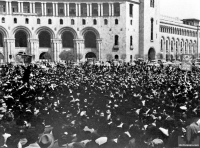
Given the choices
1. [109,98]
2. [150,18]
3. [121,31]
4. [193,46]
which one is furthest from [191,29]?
[109,98]

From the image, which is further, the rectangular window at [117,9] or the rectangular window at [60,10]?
the rectangular window at [117,9]

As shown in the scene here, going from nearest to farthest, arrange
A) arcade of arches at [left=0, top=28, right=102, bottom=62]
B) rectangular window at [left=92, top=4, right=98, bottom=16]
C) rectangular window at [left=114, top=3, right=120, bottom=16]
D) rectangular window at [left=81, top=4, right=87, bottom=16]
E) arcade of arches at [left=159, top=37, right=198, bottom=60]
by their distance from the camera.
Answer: arcade of arches at [left=0, top=28, right=102, bottom=62] → rectangular window at [left=114, top=3, right=120, bottom=16] → rectangular window at [left=81, top=4, right=87, bottom=16] → rectangular window at [left=92, top=4, right=98, bottom=16] → arcade of arches at [left=159, top=37, right=198, bottom=60]

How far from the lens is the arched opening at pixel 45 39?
2525 inches

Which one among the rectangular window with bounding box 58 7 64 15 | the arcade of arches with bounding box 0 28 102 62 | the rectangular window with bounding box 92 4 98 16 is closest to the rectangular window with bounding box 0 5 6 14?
the arcade of arches with bounding box 0 28 102 62

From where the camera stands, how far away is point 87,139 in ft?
16.0

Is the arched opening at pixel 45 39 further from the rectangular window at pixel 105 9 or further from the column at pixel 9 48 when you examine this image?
the rectangular window at pixel 105 9

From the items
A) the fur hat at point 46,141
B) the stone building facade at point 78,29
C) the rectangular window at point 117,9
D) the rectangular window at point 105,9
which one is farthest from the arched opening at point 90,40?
the fur hat at point 46,141

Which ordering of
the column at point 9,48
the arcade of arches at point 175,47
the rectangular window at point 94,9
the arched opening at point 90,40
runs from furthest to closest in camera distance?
the arcade of arches at point 175,47, the rectangular window at point 94,9, the arched opening at point 90,40, the column at point 9,48

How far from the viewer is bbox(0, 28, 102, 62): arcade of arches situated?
6081cm

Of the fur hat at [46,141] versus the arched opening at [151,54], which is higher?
the arched opening at [151,54]

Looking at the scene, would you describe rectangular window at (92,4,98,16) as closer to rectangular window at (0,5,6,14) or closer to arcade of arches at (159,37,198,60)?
rectangular window at (0,5,6,14)

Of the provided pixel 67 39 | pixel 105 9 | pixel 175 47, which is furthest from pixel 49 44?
pixel 175 47

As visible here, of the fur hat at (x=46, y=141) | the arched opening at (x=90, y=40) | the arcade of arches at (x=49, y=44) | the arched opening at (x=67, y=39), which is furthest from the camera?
the arched opening at (x=90, y=40)

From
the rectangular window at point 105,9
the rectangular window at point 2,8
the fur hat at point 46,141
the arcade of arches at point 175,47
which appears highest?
the rectangular window at point 105,9
